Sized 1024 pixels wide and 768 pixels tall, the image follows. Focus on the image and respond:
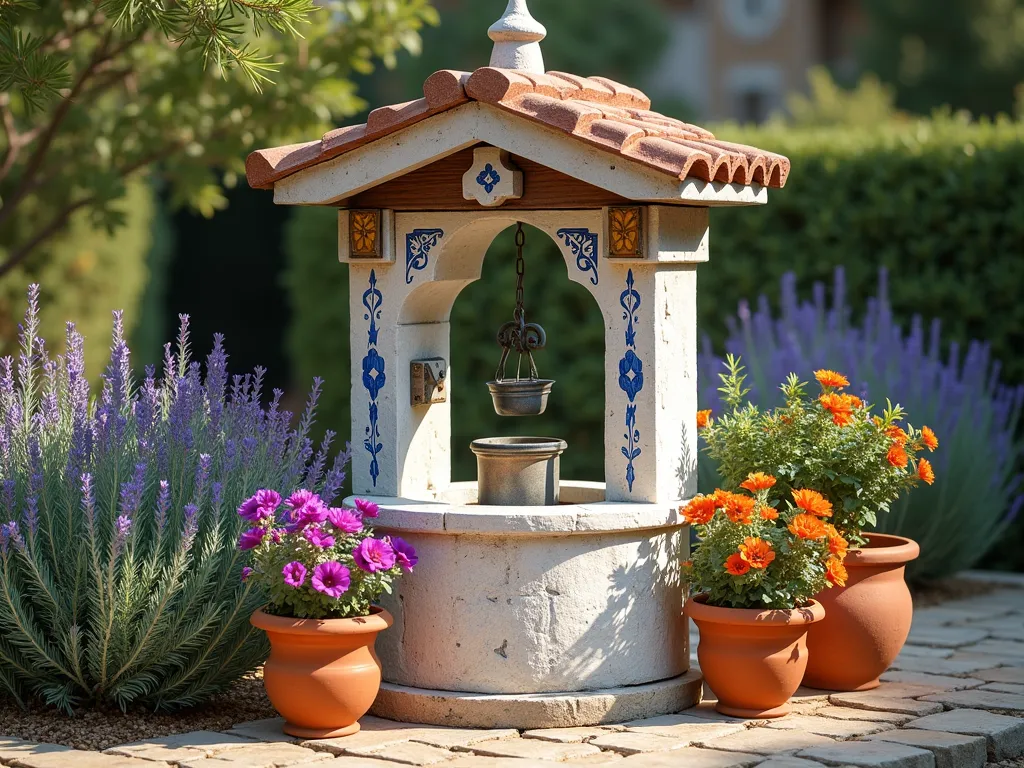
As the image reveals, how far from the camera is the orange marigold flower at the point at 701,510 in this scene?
4.82 m

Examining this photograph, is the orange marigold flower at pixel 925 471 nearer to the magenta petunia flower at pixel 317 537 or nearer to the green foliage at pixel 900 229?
the magenta petunia flower at pixel 317 537

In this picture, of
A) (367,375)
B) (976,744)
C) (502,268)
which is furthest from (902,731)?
(502,268)

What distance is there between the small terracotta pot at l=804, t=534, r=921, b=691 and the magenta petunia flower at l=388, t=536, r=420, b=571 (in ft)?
4.92

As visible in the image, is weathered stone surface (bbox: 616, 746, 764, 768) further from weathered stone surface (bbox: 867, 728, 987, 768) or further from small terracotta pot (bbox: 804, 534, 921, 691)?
small terracotta pot (bbox: 804, 534, 921, 691)

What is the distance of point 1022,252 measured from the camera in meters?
8.16

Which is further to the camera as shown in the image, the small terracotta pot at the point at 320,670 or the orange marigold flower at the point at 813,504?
the orange marigold flower at the point at 813,504

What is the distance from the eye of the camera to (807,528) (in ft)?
15.7

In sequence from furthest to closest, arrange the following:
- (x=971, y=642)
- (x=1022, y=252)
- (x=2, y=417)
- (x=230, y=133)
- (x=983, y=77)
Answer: (x=983, y=77) < (x=1022, y=252) < (x=230, y=133) < (x=971, y=642) < (x=2, y=417)

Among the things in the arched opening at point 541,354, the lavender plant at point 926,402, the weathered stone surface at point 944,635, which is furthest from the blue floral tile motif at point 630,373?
the arched opening at point 541,354

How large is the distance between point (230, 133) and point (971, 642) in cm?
412

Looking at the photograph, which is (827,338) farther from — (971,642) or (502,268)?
(502,268)

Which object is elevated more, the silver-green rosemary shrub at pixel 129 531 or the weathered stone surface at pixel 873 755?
the silver-green rosemary shrub at pixel 129 531

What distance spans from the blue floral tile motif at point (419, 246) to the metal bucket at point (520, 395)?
1.59 feet

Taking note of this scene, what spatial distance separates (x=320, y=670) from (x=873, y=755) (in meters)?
1.69
